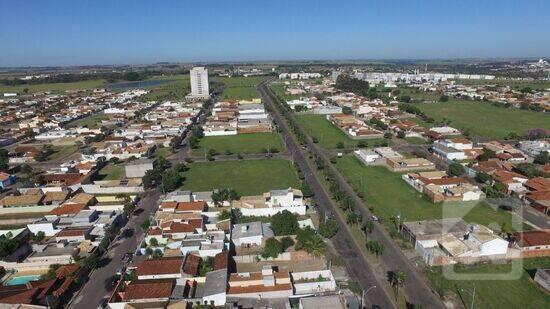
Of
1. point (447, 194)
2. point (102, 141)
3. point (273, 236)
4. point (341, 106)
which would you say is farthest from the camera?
point (341, 106)

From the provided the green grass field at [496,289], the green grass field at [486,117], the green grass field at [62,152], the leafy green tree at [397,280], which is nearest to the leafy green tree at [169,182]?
the leafy green tree at [397,280]

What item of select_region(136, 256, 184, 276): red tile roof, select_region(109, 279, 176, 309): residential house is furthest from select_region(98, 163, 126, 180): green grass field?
select_region(109, 279, 176, 309): residential house

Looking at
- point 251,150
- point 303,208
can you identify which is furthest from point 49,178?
point 303,208

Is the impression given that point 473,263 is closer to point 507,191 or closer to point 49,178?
point 507,191

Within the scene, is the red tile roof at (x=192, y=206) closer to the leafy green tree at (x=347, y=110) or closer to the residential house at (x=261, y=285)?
A: the residential house at (x=261, y=285)

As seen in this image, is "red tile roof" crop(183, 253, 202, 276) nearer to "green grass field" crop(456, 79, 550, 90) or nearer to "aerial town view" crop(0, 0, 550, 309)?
"aerial town view" crop(0, 0, 550, 309)

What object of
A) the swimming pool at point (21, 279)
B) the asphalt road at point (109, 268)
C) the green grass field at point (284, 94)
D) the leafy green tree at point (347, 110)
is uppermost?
the green grass field at point (284, 94)
